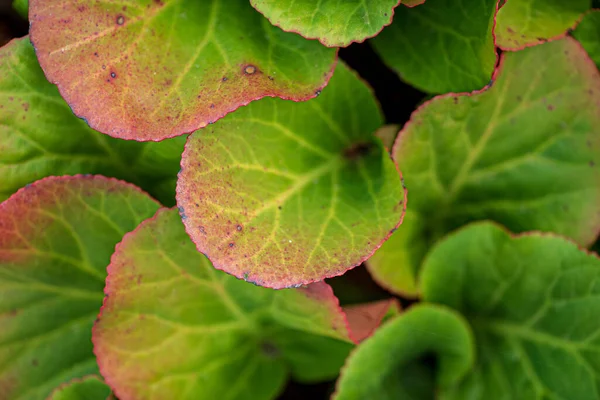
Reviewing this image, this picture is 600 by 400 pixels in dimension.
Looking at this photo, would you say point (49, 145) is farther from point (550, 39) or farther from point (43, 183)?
point (550, 39)

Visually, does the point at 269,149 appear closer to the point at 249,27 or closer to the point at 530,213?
the point at 249,27

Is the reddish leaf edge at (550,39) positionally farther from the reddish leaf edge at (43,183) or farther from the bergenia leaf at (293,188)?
the reddish leaf edge at (43,183)

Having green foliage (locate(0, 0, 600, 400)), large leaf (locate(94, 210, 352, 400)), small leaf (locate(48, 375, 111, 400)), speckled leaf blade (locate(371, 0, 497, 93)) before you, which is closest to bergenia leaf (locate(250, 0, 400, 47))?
green foliage (locate(0, 0, 600, 400))

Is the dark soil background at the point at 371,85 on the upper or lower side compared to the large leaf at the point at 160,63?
lower

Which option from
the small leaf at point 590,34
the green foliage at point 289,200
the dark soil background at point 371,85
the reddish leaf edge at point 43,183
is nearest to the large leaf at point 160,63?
the green foliage at point 289,200

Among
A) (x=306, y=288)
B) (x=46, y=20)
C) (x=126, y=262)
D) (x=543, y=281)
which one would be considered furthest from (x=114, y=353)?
(x=543, y=281)

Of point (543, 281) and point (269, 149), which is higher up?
point (269, 149)

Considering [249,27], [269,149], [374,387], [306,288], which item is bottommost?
[374,387]
